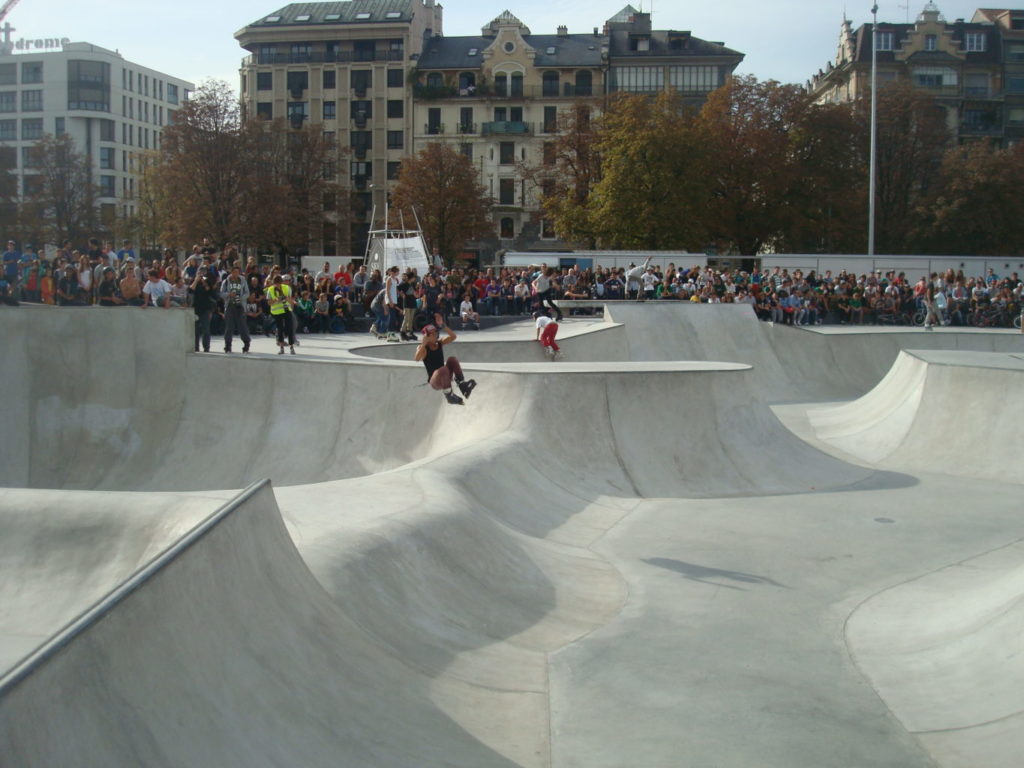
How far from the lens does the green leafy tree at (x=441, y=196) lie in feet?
210

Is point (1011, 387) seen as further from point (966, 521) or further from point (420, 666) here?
point (420, 666)

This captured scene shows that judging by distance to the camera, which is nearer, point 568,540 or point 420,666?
point 420,666

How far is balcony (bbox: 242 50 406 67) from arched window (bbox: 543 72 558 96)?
10636 mm

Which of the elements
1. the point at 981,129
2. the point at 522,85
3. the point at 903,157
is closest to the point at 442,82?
the point at 522,85

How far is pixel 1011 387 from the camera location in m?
14.9

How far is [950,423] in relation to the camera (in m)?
15.6

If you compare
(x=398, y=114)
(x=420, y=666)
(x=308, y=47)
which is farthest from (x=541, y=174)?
(x=420, y=666)

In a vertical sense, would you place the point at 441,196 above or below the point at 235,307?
above

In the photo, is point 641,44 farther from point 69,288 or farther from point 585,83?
point 69,288

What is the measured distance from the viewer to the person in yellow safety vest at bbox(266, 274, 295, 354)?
17.6 metres

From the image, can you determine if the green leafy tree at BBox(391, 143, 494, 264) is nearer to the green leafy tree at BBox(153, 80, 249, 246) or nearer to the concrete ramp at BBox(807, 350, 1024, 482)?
the green leafy tree at BBox(153, 80, 249, 246)

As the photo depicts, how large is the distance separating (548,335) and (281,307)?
559cm

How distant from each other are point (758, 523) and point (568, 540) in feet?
8.09

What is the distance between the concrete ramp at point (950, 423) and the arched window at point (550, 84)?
59927 millimetres
